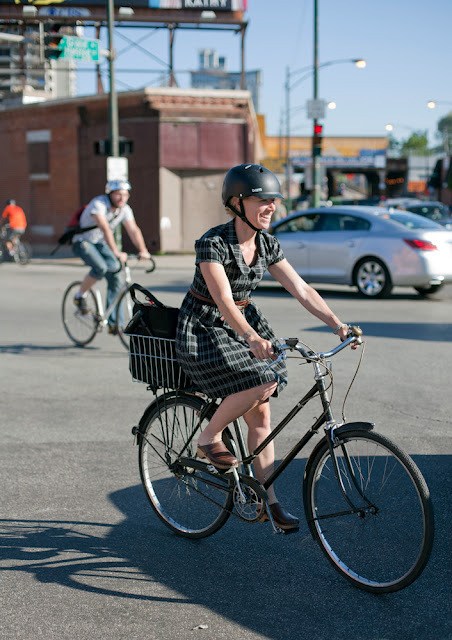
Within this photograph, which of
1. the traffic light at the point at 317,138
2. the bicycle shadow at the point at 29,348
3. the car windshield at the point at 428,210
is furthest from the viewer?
the car windshield at the point at 428,210

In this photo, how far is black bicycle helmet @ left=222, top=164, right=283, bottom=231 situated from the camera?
381cm

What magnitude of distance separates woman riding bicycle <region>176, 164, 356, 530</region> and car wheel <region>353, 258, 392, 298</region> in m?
11.3

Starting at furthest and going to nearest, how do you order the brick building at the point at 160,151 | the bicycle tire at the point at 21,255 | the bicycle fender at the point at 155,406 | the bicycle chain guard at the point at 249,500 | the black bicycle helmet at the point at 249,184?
the brick building at the point at 160,151 < the bicycle tire at the point at 21,255 < the bicycle fender at the point at 155,406 < the bicycle chain guard at the point at 249,500 < the black bicycle helmet at the point at 249,184

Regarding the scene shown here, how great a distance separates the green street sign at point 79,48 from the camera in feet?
69.7

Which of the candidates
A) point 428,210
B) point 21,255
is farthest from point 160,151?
point 428,210

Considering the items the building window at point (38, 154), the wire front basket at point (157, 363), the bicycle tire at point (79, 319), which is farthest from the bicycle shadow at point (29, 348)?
the building window at point (38, 154)

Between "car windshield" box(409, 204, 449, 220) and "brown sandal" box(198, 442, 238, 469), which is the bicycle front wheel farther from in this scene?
"car windshield" box(409, 204, 449, 220)

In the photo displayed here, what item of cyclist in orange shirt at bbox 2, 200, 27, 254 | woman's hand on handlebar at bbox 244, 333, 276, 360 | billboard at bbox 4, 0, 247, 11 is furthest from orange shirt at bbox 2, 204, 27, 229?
woman's hand on handlebar at bbox 244, 333, 276, 360

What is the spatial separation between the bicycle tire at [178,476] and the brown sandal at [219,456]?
12 cm

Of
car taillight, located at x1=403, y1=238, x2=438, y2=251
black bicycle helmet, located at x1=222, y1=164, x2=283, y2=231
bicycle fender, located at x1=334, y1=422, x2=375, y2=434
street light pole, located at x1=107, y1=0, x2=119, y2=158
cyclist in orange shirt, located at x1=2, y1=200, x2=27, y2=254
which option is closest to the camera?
bicycle fender, located at x1=334, y1=422, x2=375, y2=434

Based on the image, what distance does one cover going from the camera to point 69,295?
1052 centimetres

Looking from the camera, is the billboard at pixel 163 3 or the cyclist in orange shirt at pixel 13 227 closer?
the cyclist in orange shirt at pixel 13 227

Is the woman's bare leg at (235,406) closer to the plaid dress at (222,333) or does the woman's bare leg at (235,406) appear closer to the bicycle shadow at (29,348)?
the plaid dress at (222,333)

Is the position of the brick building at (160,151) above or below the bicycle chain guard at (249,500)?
above
